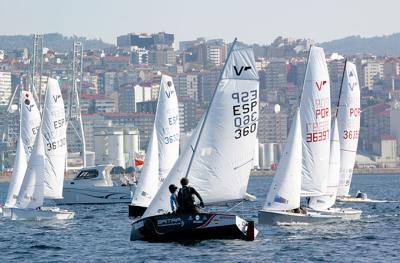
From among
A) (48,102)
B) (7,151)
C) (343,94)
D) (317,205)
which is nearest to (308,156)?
(317,205)

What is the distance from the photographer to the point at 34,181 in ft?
133

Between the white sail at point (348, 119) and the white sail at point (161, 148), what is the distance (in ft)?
17.7

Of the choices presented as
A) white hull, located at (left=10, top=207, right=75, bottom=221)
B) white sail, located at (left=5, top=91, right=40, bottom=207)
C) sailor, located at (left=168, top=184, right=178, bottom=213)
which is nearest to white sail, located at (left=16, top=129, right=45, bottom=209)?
white hull, located at (left=10, top=207, right=75, bottom=221)

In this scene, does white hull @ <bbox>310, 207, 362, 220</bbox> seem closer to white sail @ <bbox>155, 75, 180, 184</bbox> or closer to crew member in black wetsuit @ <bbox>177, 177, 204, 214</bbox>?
white sail @ <bbox>155, 75, 180, 184</bbox>

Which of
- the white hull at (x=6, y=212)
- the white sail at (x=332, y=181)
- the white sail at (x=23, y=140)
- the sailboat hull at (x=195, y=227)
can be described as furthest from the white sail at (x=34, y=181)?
the sailboat hull at (x=195, y=227)

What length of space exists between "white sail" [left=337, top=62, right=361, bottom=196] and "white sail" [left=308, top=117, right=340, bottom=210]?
2510mm

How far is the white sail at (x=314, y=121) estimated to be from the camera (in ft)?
131

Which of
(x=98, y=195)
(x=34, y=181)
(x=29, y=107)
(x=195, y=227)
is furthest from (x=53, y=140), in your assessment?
(x=195, y=227)

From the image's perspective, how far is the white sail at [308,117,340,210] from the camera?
41250mm

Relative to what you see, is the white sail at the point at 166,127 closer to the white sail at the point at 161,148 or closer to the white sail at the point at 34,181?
the white sail at the point at 161,148

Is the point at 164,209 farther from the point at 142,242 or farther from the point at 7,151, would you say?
the point at 7,151

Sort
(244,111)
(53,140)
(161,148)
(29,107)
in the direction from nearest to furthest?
(244,111) → (53,140) → (29,107) → (161,148)

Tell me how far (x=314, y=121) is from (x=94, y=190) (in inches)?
812

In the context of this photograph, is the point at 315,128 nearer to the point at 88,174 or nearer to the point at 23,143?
the point at 23,143
